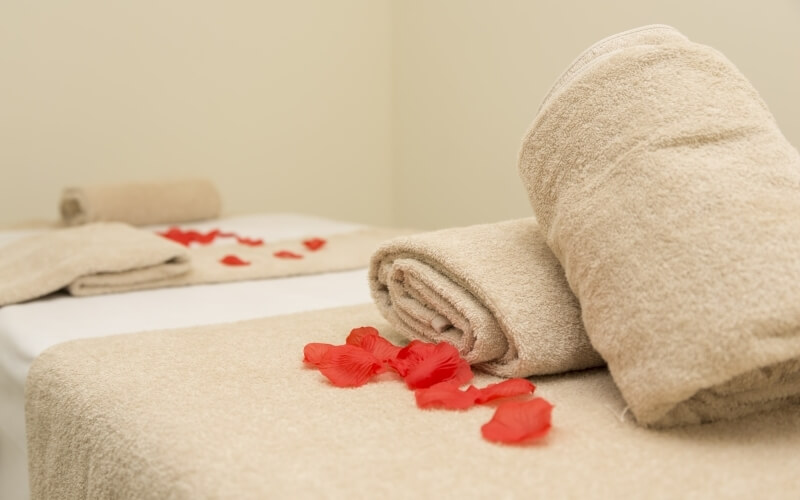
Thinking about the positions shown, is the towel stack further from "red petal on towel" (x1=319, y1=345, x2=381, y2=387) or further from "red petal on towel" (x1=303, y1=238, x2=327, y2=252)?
"red petal on towel" (x1=303, y1=238, x2=327, y2=252)

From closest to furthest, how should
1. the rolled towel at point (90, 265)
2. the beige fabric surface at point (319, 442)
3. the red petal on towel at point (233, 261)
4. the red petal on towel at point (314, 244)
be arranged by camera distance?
the beige fabric surface at point (319, 442) → the rolled towel at point (90, 265) → the red petal on towel at point (233, 261) → the red petal on towel at point (314, 244)

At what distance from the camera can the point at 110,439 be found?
75 cm

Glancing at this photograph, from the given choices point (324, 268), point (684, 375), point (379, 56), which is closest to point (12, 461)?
point (324, 268)

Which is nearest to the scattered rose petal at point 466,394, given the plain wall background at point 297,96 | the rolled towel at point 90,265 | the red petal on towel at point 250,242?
the rolled towel at point 90,265

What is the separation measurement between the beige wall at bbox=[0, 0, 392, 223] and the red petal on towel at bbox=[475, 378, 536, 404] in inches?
89.3

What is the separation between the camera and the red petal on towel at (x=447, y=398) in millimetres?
747

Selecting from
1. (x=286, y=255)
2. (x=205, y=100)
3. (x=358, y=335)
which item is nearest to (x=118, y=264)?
(x=286, y=255)

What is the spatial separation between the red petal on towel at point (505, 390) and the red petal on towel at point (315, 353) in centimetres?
19

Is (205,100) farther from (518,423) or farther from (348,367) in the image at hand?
(518,423)

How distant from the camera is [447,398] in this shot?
0.75m

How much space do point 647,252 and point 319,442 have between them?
1.04 ft

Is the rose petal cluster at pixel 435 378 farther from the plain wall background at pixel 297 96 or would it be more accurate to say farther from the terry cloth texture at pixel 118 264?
the plain wall background at pixel 297 96

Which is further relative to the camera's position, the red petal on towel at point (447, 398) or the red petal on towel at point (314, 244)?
the red petal on towel at point (314, 244)

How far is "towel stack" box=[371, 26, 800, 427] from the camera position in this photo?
65 centimetres
